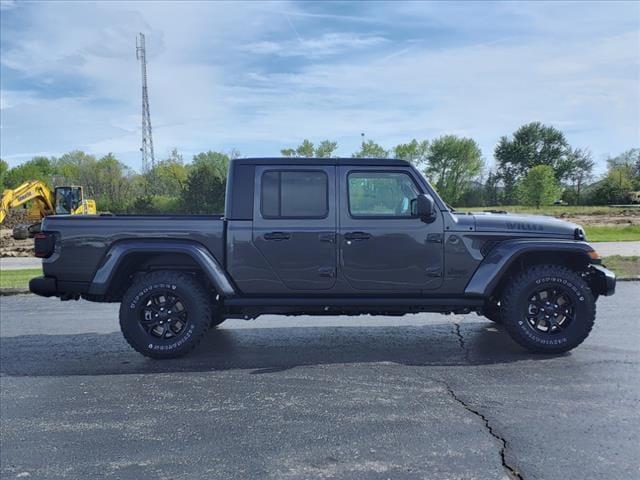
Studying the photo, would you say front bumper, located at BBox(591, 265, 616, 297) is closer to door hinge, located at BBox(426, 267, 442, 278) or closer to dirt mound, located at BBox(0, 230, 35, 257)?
door hinge, located at BBox(426, 267, 442, 278)

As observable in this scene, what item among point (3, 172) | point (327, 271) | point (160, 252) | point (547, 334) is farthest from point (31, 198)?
point (3, 172)

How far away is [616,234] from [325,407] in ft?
67.0

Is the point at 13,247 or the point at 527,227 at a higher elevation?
the point at 527,227

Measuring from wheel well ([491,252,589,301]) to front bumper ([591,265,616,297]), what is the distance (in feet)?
0.40

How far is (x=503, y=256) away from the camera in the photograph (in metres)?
5.56

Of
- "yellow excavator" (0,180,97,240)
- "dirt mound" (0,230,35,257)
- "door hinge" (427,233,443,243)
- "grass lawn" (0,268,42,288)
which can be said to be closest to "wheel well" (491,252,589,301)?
"door hinge" (427,233,443,243)

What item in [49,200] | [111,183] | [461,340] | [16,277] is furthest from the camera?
[111,183]

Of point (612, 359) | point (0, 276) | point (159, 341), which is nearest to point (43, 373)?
point (159, 341)

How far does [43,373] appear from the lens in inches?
212

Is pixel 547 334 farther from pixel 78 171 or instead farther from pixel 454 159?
pixel 454 159

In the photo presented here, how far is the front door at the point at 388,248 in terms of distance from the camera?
5633 mm

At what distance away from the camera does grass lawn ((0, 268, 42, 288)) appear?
11.5m

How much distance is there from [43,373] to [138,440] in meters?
2.21

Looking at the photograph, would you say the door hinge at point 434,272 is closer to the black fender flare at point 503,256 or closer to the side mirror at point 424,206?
the black fender flare at point 503,256
